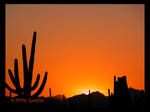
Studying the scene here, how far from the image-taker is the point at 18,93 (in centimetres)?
1304

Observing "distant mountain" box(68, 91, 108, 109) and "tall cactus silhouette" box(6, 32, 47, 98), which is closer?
"tall cactus silhouette" box(6, 32, 47, 98)

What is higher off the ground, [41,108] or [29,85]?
[29,85]

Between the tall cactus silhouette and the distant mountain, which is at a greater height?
the tall cactus silhouette

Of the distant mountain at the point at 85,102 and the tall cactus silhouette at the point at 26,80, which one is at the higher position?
the tall cactus silhouette at the point at 26,80

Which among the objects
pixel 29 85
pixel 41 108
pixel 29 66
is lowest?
pixel 41 108

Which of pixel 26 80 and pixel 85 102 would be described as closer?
pixel 26 80

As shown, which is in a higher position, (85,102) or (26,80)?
(26,80)

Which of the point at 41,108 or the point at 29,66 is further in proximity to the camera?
the point at 41,108

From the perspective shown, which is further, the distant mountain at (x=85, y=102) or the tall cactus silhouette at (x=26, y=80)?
the distant mountain at (x=85, y=102)
